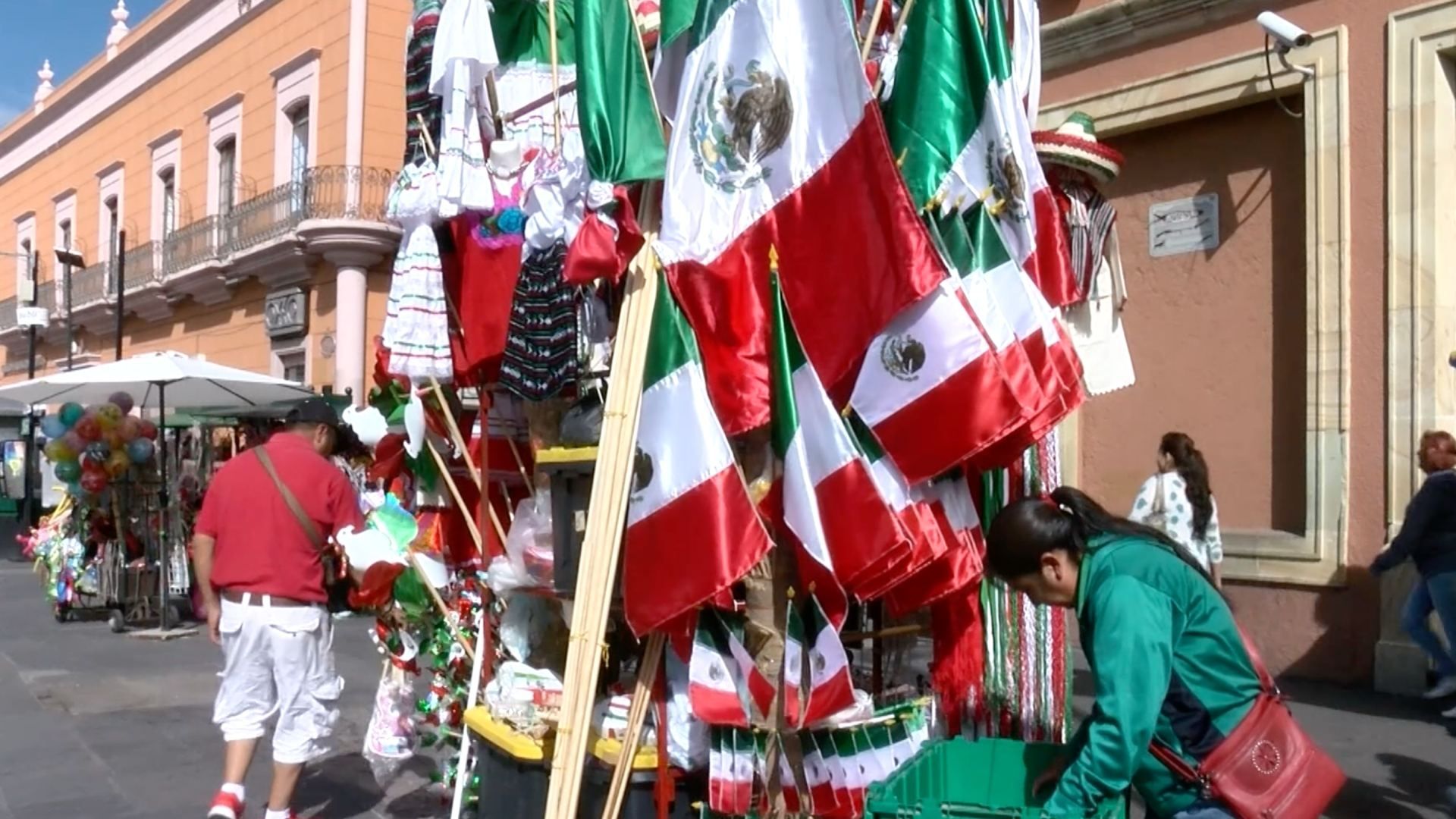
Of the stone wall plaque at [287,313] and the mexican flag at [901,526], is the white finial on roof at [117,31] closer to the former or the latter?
the stone wall plaque at [287,313]

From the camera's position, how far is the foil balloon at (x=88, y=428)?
37.4 ft

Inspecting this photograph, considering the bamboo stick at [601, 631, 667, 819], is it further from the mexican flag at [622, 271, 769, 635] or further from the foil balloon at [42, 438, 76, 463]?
the foil balloon at [42, 438, 76, 463]

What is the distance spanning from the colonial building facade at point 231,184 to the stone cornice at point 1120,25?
11.5 m

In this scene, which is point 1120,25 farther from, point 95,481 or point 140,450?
point 95,481

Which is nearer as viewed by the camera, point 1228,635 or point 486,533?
point 1228,635

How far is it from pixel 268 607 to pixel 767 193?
2576mm

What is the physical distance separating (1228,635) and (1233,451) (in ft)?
19.4

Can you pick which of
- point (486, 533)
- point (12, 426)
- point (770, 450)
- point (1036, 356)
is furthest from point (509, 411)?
point (12, 426)

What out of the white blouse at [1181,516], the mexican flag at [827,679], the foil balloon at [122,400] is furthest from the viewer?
the foil balloon at [122,400]

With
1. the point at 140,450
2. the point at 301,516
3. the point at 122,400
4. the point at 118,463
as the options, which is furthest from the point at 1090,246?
the point at 122,400

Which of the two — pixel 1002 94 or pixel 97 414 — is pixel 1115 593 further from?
pixel 97 414

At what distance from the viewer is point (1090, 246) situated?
14.4ft

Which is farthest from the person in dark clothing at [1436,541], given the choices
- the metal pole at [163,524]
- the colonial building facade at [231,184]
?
the colonial building facade at [231,184]

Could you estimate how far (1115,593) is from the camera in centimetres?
264
